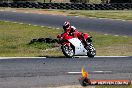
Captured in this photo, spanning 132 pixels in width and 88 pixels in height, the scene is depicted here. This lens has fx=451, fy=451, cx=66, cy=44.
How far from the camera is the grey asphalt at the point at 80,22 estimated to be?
36266 mm

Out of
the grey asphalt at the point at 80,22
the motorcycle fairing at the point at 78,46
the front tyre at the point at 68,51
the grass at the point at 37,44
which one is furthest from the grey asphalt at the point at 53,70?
the grey asphalt at the point at 80,22

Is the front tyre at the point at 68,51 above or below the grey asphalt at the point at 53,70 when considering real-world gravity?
below

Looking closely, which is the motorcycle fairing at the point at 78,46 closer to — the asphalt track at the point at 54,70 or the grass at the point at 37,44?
the asphalt track at the point at 54,70

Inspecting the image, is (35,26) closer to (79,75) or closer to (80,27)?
(80,27)

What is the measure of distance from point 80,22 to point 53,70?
89.4 feet

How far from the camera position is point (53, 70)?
46.3 feet

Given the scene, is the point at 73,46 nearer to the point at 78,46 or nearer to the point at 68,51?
the point at 78,46

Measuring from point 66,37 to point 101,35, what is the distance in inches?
594

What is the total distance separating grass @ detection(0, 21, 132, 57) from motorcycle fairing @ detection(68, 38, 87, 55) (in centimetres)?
259

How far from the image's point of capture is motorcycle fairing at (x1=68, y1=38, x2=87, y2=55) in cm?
1820

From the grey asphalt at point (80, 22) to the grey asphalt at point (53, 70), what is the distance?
18.0 metres

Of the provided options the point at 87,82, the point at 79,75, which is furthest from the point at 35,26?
the point at 87,82

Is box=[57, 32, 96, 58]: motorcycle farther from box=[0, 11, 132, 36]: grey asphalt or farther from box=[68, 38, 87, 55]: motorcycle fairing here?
box=[0, 11, 132, 36]: grey asphalt

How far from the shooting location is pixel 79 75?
13398 millimetres
